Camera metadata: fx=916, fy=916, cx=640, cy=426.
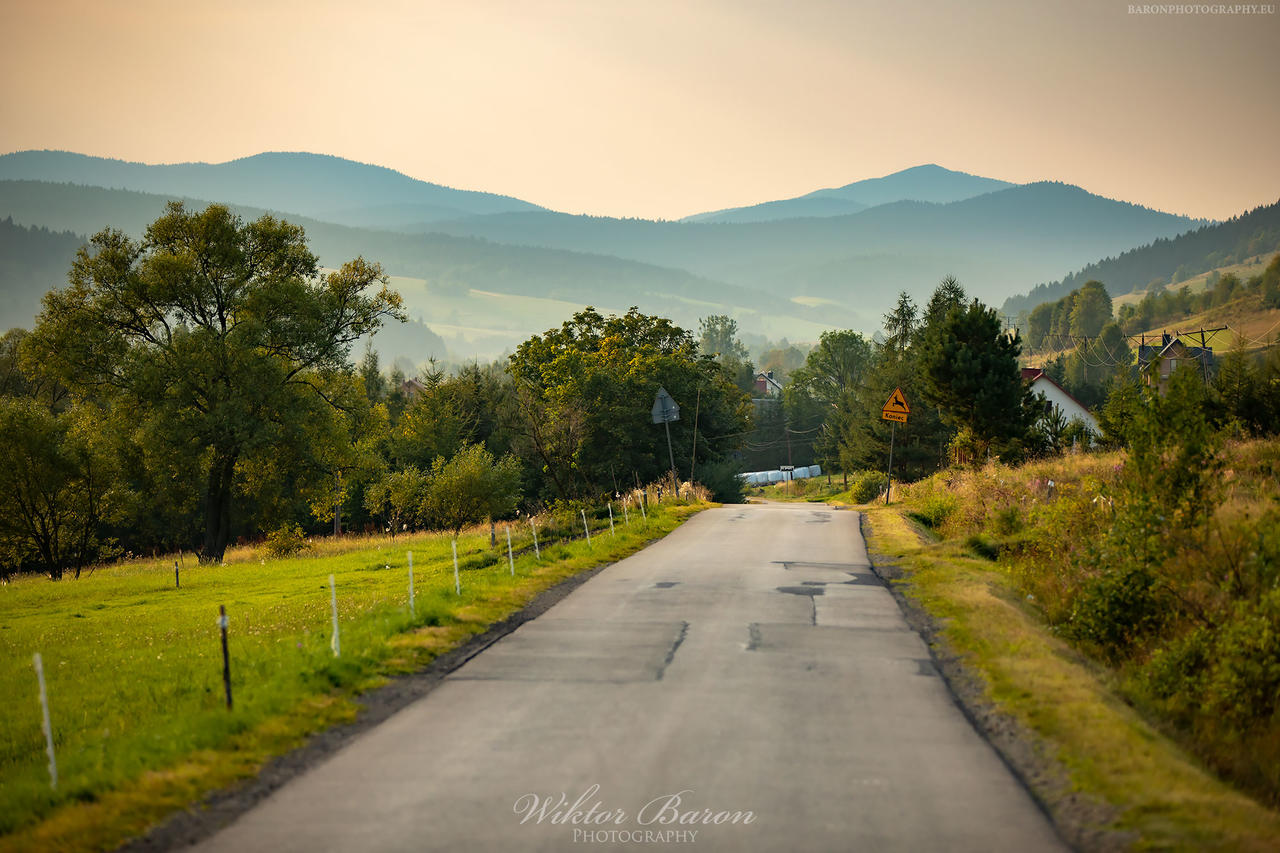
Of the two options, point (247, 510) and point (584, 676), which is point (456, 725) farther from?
point (247, 510)

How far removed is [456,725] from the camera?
8.62m

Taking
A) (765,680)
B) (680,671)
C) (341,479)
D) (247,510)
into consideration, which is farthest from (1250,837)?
(247,510)

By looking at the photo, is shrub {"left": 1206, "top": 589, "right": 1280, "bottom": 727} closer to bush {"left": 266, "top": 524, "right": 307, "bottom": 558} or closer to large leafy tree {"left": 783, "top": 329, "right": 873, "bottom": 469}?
bush {"left": 266, "top": 524, "right": 307, "bottom": 558}

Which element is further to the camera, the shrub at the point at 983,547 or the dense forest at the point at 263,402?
the dense forest at the point at 263,402

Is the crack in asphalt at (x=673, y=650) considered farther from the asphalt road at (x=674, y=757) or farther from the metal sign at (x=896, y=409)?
the metal sign at (x=896, y=409)

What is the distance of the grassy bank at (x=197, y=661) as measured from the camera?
7.34 metres

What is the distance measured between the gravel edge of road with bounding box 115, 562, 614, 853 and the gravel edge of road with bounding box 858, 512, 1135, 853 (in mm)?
5702

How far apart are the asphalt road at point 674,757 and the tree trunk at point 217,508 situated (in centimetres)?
2960

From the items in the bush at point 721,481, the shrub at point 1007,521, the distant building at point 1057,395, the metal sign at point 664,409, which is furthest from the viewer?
the distant building at point 1057,395

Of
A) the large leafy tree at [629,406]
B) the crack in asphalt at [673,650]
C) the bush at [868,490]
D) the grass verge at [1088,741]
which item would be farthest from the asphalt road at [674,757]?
the large leafy tree at [629,406]

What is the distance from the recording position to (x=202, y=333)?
36531 millimetres

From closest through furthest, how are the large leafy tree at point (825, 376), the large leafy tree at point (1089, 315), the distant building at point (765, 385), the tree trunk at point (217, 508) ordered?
the tree trunk at point (217, 508) → the large leafy tree at point (825, 376) → the distant building at point (765, 385) → the large leafy tree at point (1089, 315)

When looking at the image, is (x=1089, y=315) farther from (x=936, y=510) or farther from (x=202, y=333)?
(x=202, y=333)

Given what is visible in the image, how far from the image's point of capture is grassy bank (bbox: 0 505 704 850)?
734 cm
